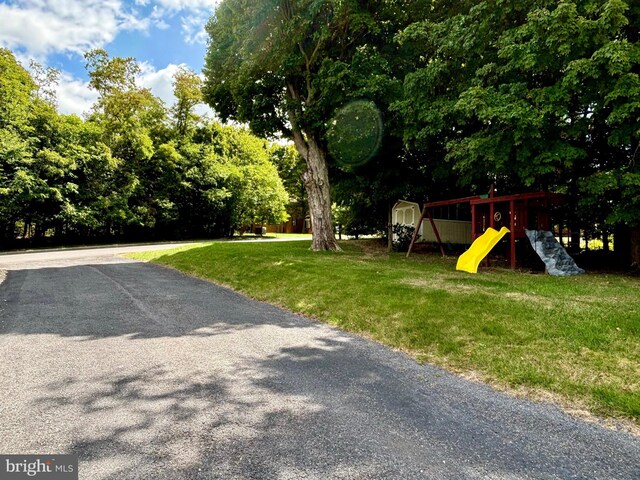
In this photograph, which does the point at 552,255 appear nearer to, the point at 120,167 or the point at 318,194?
the point at 318,194

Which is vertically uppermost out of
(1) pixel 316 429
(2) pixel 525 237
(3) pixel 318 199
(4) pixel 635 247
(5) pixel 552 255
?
(3) pixel 318 199

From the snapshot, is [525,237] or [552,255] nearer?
[552,255]

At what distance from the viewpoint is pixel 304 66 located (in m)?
13.9

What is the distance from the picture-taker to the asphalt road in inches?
90.2

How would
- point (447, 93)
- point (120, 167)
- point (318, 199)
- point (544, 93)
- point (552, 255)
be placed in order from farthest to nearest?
1. point (120, 167)
2. point (318, 199)
3. point (447, 93)
4. point (552, 255)
5. point (544, 93)

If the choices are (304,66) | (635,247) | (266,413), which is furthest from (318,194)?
(266,413)

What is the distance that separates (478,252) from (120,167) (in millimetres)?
25199

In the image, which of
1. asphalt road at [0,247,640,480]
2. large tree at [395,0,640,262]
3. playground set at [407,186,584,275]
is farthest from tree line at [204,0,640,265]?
asphalt road at [0,247,640,480]

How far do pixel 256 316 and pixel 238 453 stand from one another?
3.81 m

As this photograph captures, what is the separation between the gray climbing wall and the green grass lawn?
0.79 metres

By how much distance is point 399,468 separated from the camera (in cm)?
225

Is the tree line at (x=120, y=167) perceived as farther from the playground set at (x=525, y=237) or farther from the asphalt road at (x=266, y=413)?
the playground set at (x=525, y=237)

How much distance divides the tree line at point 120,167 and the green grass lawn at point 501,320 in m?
18.8

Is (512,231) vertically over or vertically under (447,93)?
under
